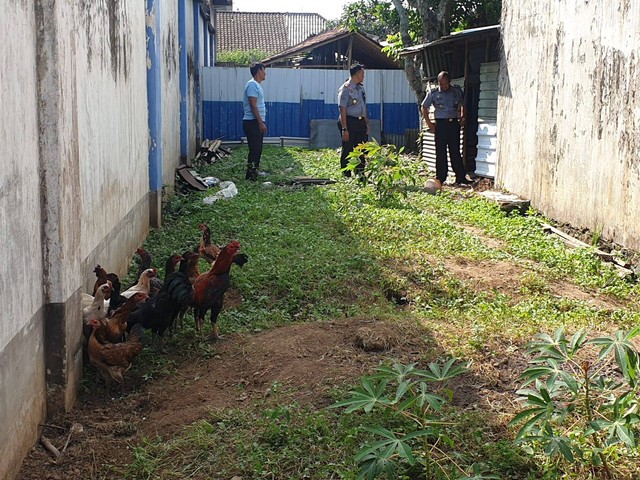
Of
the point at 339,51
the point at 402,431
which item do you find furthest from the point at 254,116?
the point at 339,51

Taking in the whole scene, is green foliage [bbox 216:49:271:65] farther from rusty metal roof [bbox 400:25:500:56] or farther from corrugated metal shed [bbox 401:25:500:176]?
rusty metal roof [bbox 400:25:500:56]

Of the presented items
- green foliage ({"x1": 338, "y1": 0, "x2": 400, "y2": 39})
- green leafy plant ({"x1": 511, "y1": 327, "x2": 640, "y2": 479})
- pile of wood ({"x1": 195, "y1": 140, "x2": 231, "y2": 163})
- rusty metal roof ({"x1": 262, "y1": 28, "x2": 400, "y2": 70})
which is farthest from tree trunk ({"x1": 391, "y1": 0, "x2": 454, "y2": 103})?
green leafy plant ({"x1": 511, "y1": 327, "x2": 640, "y2": 479})

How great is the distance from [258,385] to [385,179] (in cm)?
612

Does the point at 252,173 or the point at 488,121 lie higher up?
the point at 488,121

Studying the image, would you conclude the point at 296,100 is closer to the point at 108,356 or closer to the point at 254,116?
the point at 254,116

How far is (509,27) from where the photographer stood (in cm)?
1132

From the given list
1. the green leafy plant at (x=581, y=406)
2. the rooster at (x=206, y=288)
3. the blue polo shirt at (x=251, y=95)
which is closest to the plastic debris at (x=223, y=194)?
the blue polo shirt at (x=251, y=95)

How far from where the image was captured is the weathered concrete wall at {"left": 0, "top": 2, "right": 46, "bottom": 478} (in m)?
3.28

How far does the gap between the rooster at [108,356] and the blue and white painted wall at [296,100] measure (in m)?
17.5

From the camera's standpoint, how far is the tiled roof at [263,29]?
1716 inches

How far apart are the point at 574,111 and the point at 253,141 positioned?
579cm

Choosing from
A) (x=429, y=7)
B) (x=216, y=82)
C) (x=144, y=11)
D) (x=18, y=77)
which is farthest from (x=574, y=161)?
(x=216, y=82)

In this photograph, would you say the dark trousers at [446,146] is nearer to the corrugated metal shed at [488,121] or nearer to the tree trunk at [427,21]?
the corrugated metal shed at [488,121]

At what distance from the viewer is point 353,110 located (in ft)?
41.9
